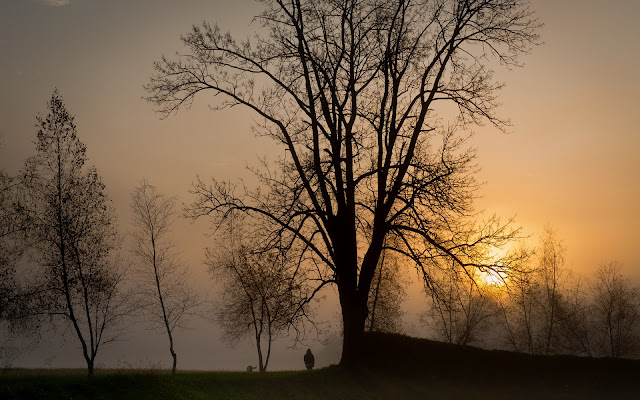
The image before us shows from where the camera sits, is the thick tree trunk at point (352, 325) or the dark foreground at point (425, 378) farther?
the thick tree trunk at point (352, 325)

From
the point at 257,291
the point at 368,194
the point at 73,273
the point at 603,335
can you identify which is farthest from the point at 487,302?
the point at 73,273

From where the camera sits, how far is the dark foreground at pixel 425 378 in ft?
53.5

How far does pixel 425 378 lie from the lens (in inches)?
829

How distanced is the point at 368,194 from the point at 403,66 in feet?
16.6

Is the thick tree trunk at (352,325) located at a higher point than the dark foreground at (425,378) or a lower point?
higher

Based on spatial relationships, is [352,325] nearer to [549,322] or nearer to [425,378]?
[425,378]

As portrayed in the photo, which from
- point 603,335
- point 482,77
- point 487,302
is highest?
point 482,77

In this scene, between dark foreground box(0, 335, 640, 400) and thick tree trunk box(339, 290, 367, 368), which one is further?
thick tree trunk box(339, 290, 367, 368)

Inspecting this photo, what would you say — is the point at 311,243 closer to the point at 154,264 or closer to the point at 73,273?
the point at 73,273

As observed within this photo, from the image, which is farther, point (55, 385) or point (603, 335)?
point (603, 335)

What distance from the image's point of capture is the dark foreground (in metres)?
16.3

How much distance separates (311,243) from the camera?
18938 millimetres

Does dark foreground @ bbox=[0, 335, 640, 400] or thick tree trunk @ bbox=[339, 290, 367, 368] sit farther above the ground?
thick tree trunk @ bbox=[339, 290, 367, 368]

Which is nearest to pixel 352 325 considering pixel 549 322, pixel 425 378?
pixel 425 378
